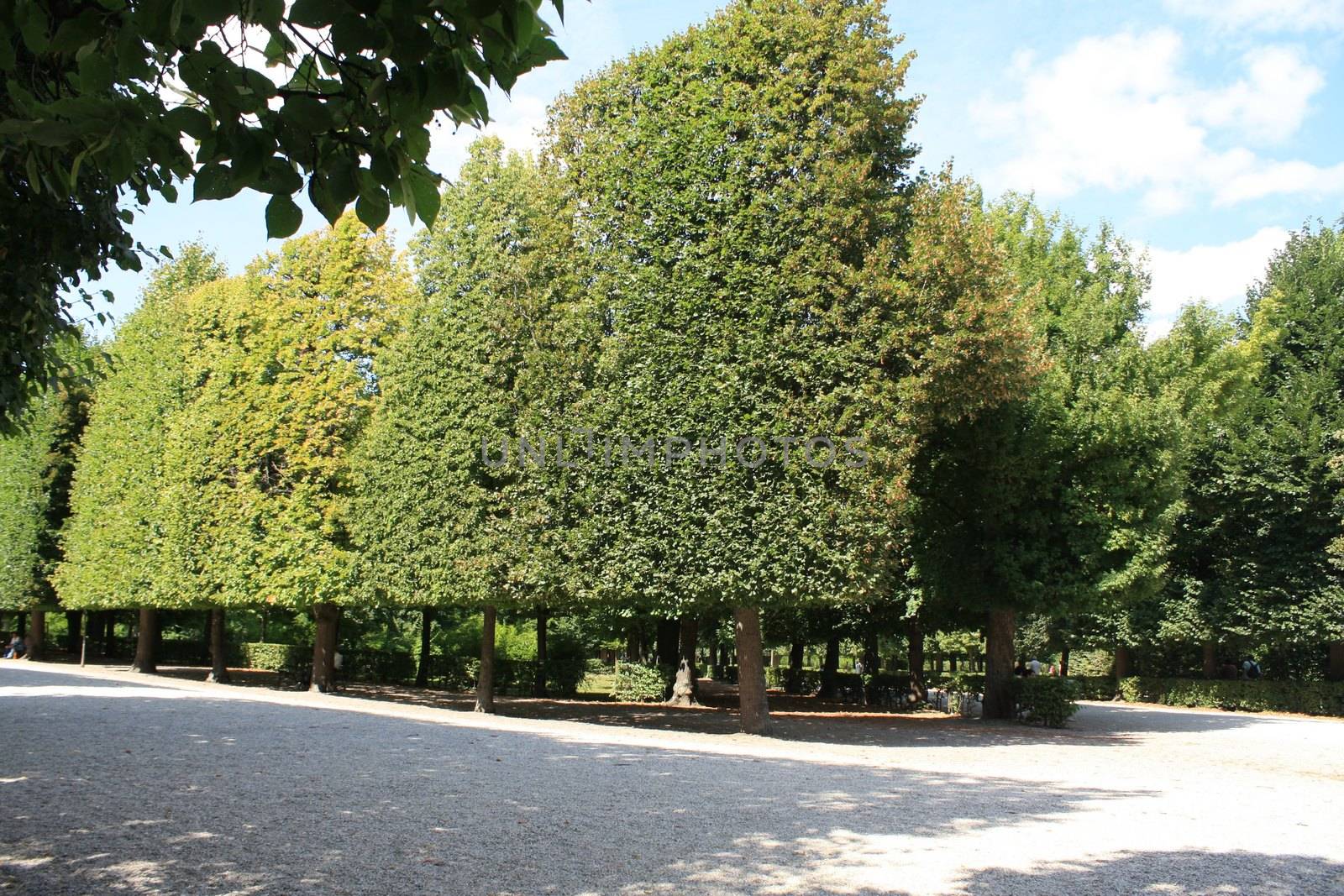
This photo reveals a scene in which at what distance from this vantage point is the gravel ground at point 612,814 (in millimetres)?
6820

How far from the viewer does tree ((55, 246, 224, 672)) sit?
2898 cm

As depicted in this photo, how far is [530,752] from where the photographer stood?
13852 mm

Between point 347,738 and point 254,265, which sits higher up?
point 254,265

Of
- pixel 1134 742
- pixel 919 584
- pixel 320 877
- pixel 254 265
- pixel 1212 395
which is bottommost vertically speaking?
pixel 1134 742

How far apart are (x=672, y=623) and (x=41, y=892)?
2538cm

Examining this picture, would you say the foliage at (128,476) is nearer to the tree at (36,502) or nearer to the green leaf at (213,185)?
the tree at (36,502)

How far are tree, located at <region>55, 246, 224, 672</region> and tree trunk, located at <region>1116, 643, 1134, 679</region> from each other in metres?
32.8

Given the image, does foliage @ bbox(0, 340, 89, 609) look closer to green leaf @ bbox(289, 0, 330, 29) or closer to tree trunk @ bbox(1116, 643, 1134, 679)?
green leaf @ bbox(289, 0, 330, 29)

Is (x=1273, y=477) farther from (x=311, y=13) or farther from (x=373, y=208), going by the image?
(x=311, y=13)

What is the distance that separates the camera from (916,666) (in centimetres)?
3020

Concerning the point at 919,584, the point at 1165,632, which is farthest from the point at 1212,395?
the point at 919,584

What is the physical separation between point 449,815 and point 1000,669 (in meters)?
18.1

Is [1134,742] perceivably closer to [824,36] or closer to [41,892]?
[824,36]

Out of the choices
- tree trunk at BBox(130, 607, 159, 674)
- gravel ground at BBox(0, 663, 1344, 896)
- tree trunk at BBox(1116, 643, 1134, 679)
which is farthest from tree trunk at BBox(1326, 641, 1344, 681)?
tree trunk at BBox(130, 607, 159, 674)
